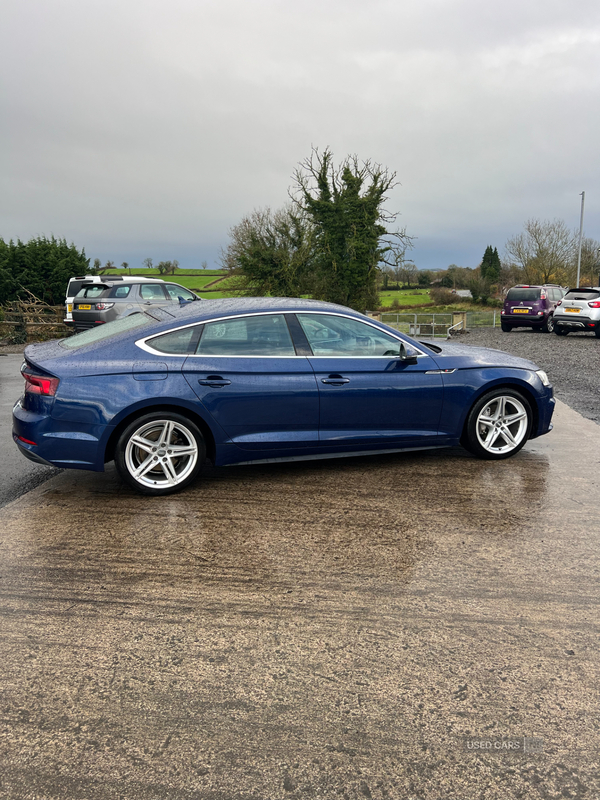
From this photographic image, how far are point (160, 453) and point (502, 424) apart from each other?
3.20 m

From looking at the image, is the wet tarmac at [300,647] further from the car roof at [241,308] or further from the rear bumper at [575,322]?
the rear bumper at [575,322]

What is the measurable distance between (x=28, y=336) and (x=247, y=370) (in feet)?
60.7

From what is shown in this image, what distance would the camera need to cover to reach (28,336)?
69.8ft

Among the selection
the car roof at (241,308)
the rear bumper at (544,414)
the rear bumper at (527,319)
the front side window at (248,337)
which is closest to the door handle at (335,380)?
the front side window at (248,337)

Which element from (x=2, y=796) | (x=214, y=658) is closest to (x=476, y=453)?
(x=214, y=658)

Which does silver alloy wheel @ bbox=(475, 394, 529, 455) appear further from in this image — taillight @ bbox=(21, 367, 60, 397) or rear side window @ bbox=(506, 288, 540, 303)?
rear side window @ bbox=(506, 288, 540, 303)

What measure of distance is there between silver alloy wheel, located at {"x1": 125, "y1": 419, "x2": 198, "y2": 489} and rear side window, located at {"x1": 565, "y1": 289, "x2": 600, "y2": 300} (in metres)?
22.3

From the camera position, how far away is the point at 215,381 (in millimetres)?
4949

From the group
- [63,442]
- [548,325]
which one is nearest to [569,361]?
[548,325]

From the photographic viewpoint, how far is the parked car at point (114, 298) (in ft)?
58.8

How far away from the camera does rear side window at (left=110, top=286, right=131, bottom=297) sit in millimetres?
18297

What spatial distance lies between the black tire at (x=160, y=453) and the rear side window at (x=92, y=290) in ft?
47.7

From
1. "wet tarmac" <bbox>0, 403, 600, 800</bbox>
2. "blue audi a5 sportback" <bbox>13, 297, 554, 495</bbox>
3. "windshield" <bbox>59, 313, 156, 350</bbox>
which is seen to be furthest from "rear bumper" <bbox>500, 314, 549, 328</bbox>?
"windshield" <bbox>59, 313, 156, 350</bbox>

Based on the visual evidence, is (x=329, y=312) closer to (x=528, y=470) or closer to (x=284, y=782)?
(x=528, y=470)
